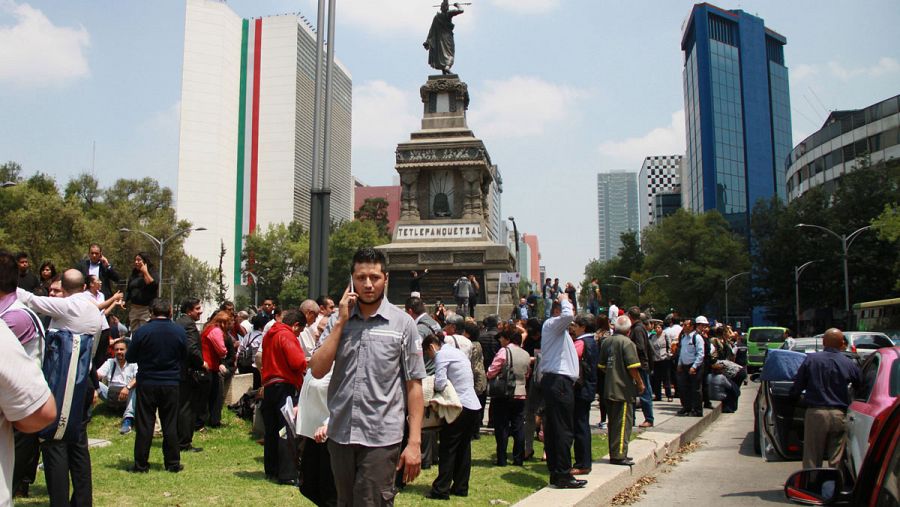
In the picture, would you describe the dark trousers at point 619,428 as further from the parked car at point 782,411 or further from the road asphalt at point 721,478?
the parked car at point 782,411

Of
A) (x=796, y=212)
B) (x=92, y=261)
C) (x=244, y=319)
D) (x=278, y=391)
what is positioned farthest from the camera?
(x=796, y=212)

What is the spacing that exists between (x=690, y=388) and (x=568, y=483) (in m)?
7.21

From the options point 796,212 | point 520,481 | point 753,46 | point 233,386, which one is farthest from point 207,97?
point 520,481

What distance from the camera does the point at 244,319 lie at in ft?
48.5

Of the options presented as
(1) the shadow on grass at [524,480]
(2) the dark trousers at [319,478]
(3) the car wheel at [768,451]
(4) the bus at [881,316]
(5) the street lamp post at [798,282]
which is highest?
(5) the street lamp post at [798,282]

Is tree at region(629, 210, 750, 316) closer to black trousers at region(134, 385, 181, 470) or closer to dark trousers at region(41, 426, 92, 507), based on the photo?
black trousers at region(134, 385, 181, 470)

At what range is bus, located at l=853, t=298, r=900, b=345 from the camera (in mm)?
28547

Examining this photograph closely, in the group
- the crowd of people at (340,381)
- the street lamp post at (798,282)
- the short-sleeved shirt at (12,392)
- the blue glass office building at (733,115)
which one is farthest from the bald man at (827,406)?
the blue glass office building at (733,115)

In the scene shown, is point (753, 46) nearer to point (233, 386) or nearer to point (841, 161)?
point (841, 161)

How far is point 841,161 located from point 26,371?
69.6m

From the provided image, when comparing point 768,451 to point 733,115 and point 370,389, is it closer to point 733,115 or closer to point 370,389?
point 370,389

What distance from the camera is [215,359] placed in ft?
32.9

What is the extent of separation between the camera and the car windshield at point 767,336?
29.4 m

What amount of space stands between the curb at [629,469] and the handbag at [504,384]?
1308 millimetres
